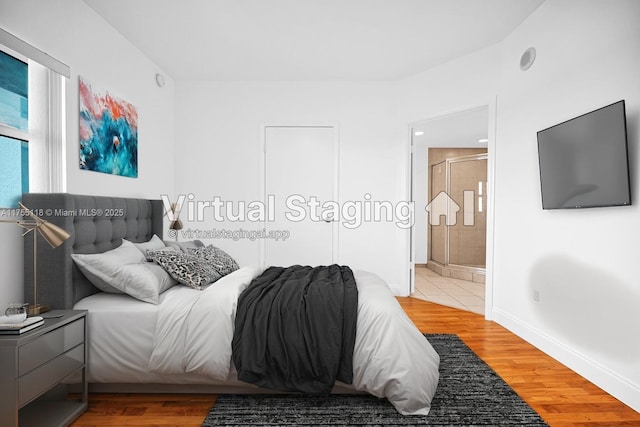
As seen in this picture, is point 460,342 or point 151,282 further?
point 460,342

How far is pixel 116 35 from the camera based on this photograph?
10.8 ft

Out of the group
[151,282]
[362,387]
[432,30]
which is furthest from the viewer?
[432,30]

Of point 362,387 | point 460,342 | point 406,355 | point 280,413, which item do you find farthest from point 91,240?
point 460,342

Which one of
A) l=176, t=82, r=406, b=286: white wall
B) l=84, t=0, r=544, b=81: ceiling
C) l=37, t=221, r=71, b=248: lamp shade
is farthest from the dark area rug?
l=84, t=0, r=544, b=81: ceiling

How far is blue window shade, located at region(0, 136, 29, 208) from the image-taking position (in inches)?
→ 84.9

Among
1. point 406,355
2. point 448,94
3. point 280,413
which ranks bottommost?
point 280,413

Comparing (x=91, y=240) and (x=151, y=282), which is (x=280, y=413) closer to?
(x=151, y=282)

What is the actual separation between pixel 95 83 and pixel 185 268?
172cm

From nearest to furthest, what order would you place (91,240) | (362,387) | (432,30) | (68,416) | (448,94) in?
1. (68,416)
2. (362,387)
3. (91,240)
4. (432,30)
5. (448,94)

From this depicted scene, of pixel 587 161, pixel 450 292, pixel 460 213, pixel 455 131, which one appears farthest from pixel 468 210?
pixel 587 161

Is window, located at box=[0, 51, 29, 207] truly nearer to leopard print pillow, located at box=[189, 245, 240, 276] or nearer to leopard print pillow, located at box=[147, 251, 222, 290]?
leopard print pillow, located at box=[147, 251, 222, 290]

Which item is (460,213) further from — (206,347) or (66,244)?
(66,244)

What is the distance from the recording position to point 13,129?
2225 mm

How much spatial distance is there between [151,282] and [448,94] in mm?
3590
